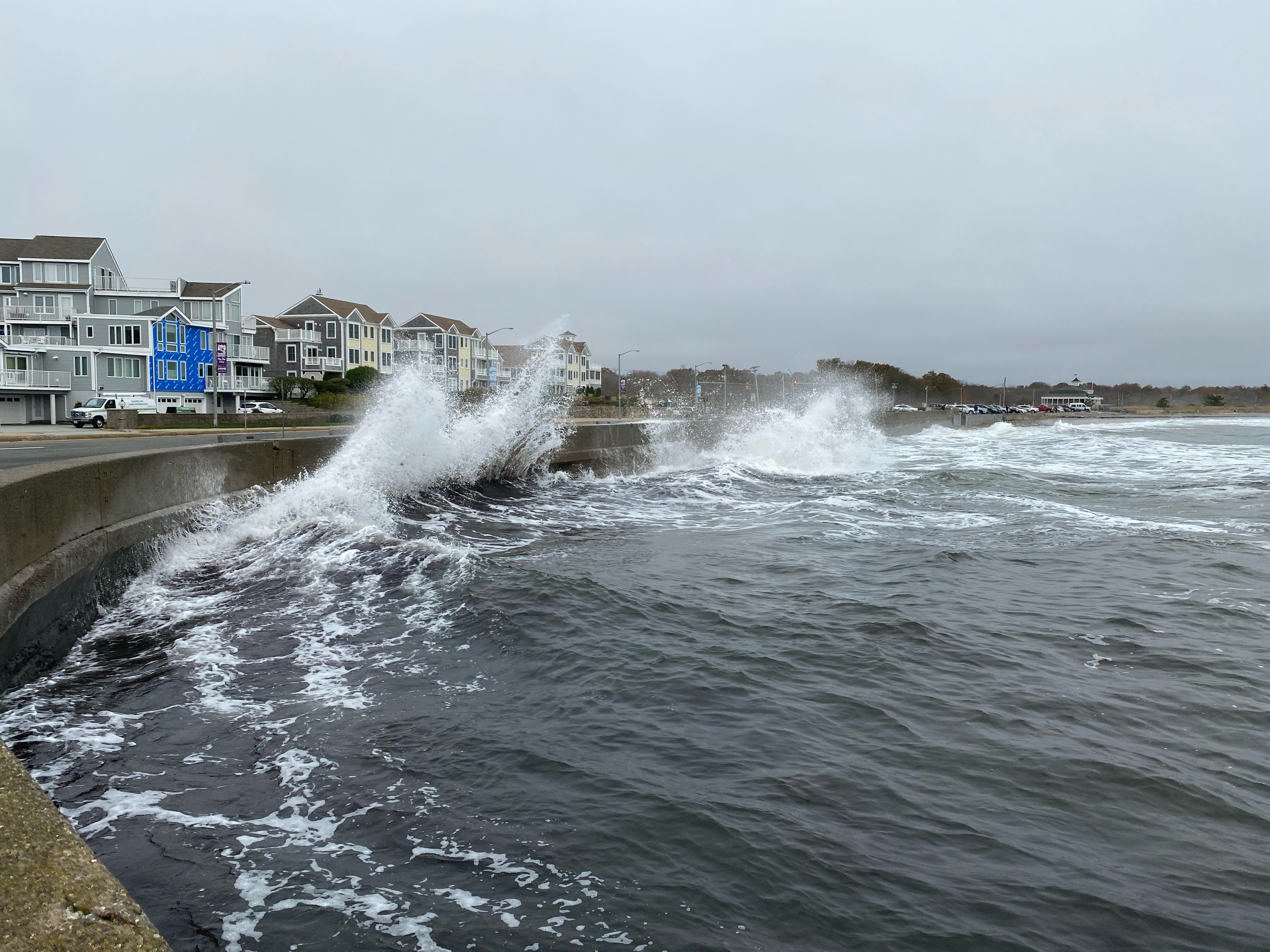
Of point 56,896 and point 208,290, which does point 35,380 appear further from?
point 56,896

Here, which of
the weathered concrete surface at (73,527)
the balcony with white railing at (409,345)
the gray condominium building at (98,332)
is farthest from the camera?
the balcony with white railing at (409,345)

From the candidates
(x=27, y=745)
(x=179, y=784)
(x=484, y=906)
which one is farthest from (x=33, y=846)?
(x=27, y=745)

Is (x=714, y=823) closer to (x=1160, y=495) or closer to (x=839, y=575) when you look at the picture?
(x=839, y=575)

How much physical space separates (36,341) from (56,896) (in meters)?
64.6

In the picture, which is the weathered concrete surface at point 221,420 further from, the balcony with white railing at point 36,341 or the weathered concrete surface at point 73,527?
the weathered concrete surface at point 73,527

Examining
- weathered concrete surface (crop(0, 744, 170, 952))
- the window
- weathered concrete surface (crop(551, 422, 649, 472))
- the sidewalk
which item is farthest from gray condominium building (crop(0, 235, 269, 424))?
weathered concrete surface (crop(0, 744, 170, 952))

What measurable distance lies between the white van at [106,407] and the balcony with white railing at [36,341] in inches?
243

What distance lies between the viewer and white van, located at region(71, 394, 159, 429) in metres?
39.8

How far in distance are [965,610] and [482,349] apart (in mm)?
94061

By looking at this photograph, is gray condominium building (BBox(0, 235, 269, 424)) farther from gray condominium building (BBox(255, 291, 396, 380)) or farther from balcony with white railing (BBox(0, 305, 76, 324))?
gray condominium building (BBox(255, 291, 396, 380))

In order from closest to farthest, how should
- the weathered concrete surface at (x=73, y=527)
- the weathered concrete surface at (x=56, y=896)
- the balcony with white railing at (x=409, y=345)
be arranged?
the weathered concrete surface at (x=56, y=896) < the weathered concrete surface at (x=73, y=527) < the balcony with white railing at (x=409, y=345)

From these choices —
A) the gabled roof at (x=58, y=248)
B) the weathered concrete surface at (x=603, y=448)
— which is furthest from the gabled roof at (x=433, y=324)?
the weathered concrete surface at (x=603, y=448)

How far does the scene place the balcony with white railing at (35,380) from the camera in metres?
48.2

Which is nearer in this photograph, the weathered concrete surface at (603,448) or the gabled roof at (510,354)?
the weathered concrete surface at (603,448)
